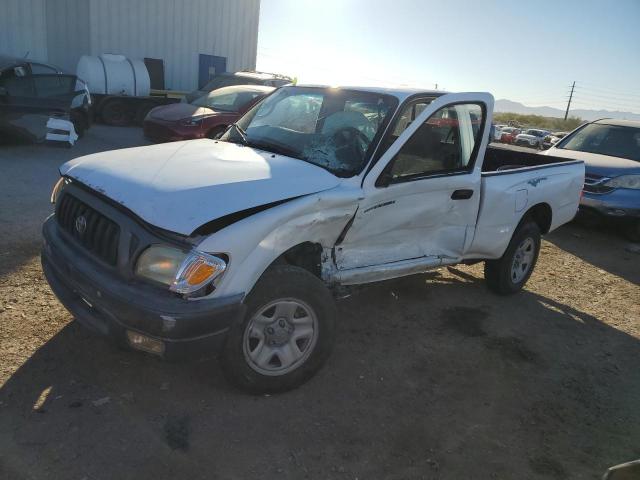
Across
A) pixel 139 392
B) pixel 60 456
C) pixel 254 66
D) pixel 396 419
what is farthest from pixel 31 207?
pixel 254 66

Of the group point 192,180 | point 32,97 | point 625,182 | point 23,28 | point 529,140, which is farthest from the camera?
point 529,140

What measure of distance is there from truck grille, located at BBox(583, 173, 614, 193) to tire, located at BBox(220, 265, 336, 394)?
6.32 m

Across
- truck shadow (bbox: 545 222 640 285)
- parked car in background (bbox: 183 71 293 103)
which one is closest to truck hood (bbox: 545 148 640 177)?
truck shadow (bbox: 545 222 640 285)

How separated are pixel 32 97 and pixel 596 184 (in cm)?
996

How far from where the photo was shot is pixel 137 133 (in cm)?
1390

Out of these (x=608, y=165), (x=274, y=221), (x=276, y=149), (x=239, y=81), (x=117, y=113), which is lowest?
(x=117, y=113)

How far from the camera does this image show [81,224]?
2943mm

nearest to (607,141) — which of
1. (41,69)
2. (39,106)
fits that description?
(39,106)

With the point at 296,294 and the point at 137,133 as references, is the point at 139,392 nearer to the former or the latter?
the point at 296,294

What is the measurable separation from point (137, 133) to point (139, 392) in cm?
1222

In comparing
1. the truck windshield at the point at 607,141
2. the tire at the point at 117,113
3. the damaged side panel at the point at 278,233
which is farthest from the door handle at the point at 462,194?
the tire at the point at 117,113

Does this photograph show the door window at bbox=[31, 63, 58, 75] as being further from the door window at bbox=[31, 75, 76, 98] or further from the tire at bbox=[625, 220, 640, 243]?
the tire at bbox=[625, 220, 640, 243]

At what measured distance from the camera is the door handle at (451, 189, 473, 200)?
396cm

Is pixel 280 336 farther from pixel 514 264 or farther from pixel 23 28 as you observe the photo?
pixel 23 28
